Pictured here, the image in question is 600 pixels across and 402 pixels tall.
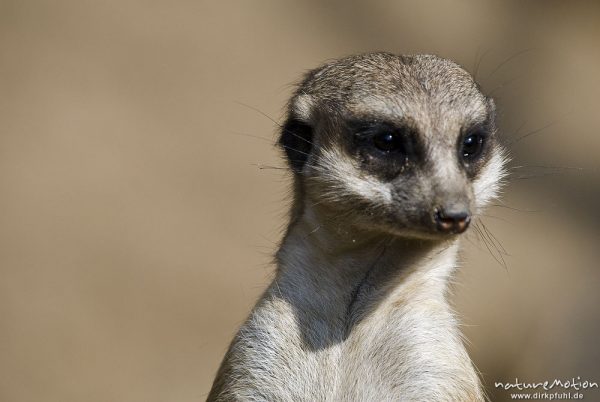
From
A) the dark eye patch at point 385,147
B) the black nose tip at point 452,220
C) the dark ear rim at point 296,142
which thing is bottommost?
the black nose tip at point 452,220

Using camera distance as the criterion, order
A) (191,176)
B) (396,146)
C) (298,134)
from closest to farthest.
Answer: (396,146) < (298,134) < (191,176)

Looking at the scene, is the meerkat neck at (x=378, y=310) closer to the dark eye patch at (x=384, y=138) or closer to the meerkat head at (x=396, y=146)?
the meerkat head at (x=396, y=146)

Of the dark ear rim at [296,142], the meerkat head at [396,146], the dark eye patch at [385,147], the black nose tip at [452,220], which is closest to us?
the black nose tip at [452,220]

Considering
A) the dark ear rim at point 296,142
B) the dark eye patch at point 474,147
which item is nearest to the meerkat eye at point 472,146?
the dark eye patch at point 474,147

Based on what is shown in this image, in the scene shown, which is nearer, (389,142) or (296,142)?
(389,142)

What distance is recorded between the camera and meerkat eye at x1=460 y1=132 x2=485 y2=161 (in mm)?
3672

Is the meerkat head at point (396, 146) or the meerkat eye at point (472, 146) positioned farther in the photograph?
the meerkat eye at point (472, 146)

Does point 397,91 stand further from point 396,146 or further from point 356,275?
point 356,275

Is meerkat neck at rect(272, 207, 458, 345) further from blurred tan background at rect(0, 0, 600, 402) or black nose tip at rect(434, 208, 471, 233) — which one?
blurred tan background at rect(0, 0, 600, 402)

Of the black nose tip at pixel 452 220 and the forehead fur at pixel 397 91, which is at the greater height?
the forehead fur at pixel 397 91

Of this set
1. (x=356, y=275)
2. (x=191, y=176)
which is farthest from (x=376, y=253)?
(x=191, y=176)

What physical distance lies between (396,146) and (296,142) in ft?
1.79

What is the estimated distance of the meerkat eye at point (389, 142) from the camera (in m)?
3.57

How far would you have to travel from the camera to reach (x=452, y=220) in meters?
3.31
